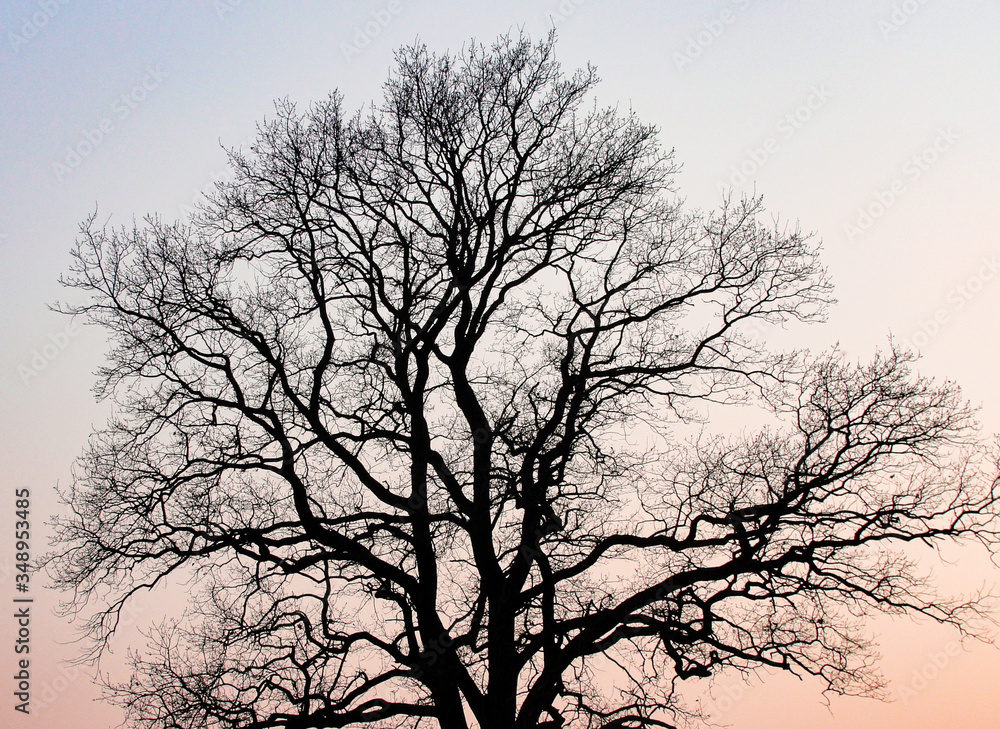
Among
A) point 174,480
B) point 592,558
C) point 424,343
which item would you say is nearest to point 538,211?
point 424,343

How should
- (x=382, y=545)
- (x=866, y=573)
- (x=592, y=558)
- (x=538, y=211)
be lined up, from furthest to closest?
(x=538, y=211)
(x=382, y=545)
(x=592, y=558)
(x=866, y=573)

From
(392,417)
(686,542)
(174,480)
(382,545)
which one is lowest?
(686,542)

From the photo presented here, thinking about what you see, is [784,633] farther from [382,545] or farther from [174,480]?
[174,480]

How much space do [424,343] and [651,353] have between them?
11.3ft

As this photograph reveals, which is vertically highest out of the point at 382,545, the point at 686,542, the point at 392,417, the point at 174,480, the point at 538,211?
the point at 538,211

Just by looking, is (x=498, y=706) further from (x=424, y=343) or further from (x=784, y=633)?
(x=424, y=343)

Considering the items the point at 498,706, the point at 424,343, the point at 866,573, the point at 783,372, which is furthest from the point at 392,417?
the point at 866,573

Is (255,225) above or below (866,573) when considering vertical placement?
above

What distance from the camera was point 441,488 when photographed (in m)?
13.4

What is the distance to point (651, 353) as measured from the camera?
13.9m

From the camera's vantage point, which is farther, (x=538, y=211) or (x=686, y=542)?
(x=538, y=211)

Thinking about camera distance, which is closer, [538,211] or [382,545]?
[382,545]

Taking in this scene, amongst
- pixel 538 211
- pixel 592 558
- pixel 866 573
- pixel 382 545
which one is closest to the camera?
pixel 866 573

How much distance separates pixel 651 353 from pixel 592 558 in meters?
3.31
